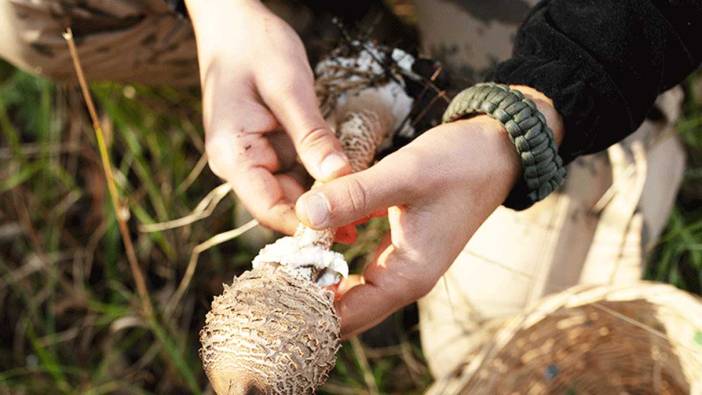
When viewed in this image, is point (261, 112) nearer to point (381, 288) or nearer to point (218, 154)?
point (218, 154)

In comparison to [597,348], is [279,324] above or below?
above

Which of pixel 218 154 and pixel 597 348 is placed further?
pixel 597 348

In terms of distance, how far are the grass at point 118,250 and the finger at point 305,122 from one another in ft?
1.93

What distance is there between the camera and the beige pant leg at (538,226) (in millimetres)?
1434

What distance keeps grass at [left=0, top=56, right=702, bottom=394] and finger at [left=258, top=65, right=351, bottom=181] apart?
0.59m

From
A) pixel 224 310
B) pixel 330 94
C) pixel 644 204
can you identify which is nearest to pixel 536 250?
pixel 644 204

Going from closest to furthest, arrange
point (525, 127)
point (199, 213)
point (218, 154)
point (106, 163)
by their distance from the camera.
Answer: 1. point (525, 127)
2. point (218, 154)
3. point (106, 163)
4. point (199, 213)

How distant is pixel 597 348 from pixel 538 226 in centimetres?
26

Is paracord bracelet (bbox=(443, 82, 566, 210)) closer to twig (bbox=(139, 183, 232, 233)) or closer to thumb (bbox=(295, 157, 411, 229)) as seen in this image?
thumb (bbox=(295, 157, 411, 229))

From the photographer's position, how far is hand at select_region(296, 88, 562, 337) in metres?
0.90

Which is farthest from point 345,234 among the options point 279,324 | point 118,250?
point 118,250

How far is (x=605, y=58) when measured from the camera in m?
1.03

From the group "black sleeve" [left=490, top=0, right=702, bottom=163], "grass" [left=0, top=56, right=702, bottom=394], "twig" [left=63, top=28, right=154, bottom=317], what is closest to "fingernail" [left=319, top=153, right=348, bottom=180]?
"black sleeve" [left=490, top=0, right=702, bottom=163]

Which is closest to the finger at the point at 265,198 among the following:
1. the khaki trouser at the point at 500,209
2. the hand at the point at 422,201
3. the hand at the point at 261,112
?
the hand at the point at 261,112
